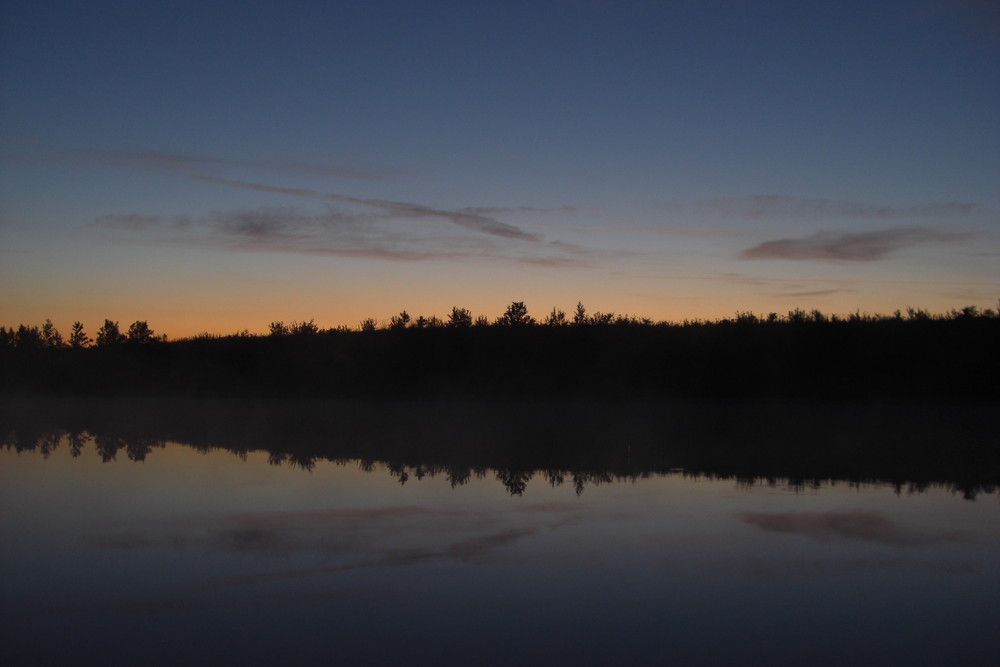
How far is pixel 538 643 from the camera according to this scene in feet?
13.9

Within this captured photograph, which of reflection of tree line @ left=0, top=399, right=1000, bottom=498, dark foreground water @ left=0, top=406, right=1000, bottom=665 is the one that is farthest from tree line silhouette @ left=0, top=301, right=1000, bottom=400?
dark foreground water @ left=0, top=406, right=1000, bottom=665

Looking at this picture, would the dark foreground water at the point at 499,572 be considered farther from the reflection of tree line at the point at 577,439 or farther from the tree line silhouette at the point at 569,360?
the tree line silhouette at the point at 569,360

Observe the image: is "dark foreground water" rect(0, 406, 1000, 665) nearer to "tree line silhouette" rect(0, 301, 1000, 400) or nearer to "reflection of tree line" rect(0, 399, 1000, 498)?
"reflection of tree line" rect(0, 399, 1000, 498)

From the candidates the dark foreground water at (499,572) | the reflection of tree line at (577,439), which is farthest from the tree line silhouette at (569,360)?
the dark foreground water at (499,572)

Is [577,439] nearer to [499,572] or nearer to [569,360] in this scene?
[499,572]

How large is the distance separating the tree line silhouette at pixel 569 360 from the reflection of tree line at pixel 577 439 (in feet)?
7.43

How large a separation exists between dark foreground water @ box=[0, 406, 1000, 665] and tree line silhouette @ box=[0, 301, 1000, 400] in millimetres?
13428

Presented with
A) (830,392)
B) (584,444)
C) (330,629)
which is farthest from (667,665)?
(830,392)

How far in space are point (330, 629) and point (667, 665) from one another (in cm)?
188

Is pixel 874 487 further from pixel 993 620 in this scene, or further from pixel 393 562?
pixel 393 562

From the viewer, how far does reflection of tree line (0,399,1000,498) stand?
398 inches

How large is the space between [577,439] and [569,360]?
1163 cm

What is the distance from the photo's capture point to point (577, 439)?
13.6 m

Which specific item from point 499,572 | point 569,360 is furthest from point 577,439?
point 569,360
